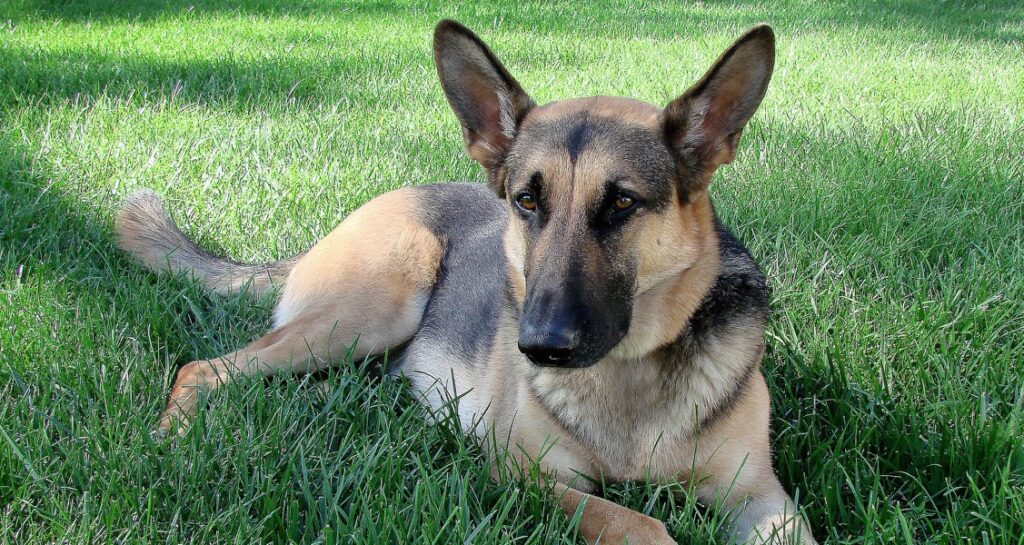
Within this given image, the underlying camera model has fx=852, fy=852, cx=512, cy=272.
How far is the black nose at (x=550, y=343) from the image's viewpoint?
229 cm

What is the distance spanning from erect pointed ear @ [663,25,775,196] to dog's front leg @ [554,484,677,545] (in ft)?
3.26

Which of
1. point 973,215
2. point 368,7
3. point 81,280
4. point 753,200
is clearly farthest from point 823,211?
point 368,7

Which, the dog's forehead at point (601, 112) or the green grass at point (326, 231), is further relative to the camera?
the dog's forehead at point (601, 112)

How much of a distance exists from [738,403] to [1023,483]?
0.82 meters

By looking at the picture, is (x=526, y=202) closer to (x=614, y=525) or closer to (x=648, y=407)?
(x=648, y=407)

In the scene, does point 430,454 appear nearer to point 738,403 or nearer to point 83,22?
point 738,403

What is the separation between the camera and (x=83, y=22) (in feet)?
30.0

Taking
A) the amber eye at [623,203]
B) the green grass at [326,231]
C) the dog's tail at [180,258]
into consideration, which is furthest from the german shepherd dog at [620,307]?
the dog's tail at [180,258]

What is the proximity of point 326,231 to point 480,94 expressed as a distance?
183cm

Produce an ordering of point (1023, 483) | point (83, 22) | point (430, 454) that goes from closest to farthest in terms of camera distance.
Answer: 1. point (1023, 483)
2. point (430, 454)
3. point (83, 22)

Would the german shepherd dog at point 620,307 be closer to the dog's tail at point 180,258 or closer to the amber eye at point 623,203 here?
the amber eye at point 623,203

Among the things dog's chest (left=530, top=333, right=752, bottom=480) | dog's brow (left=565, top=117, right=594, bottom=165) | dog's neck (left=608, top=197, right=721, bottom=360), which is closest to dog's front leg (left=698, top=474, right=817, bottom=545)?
dog's chest (left=530, top=333, right=752, bottom=480)

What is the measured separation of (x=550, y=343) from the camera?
7.50 ft

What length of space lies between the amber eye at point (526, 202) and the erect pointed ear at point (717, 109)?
48cm
